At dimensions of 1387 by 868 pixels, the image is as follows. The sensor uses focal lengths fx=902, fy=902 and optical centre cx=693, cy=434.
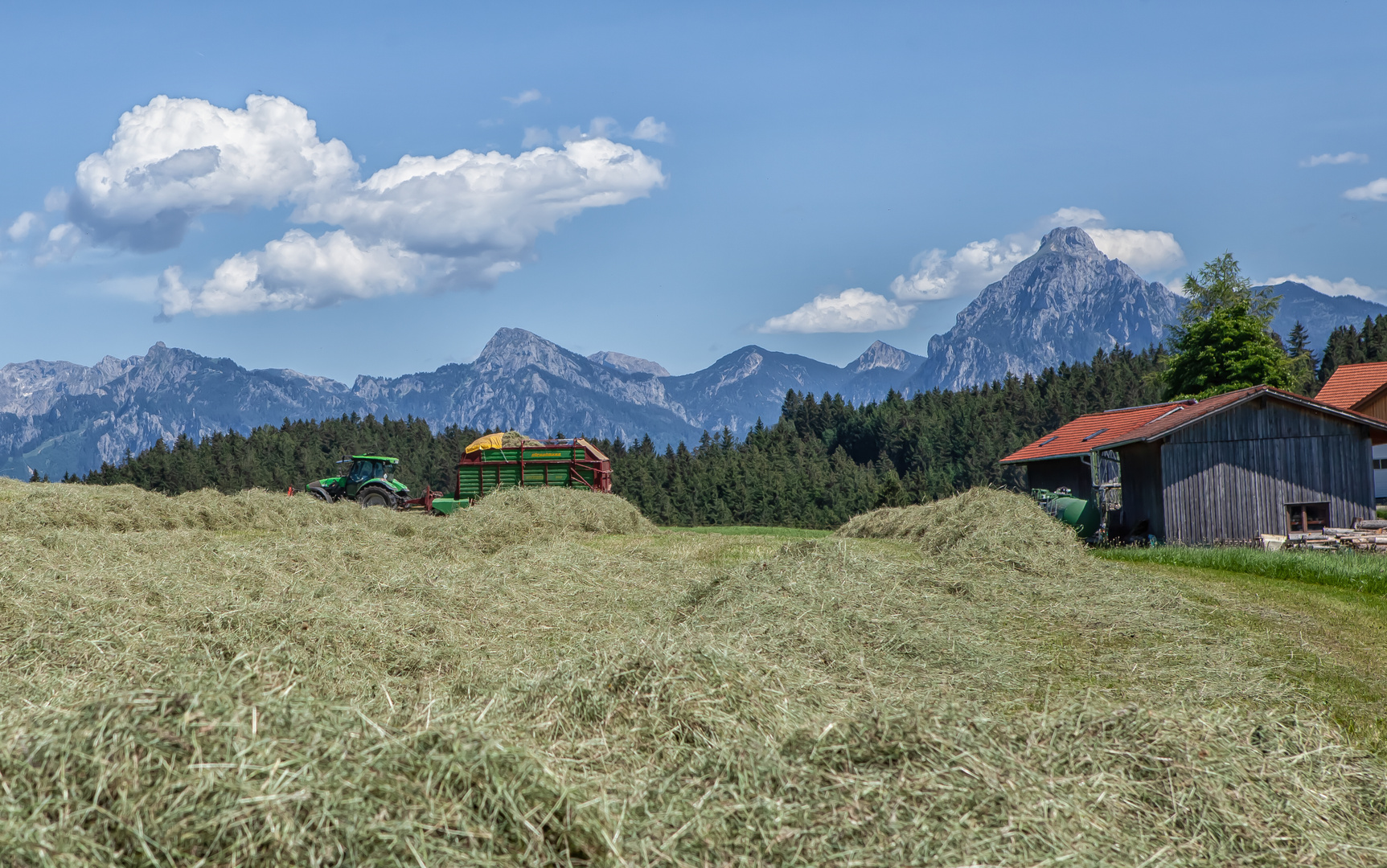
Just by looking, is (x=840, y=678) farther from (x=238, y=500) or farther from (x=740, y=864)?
(x=238, y=500)

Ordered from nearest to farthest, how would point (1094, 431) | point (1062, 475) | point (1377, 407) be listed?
point (1094, 431) → point (1062, 475) → point (1377, 407)

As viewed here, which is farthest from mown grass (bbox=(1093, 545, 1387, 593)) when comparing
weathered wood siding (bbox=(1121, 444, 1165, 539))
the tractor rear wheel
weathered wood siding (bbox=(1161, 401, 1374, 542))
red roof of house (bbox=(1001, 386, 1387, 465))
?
the tractor rear wheel

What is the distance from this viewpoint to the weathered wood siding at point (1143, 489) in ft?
76.9

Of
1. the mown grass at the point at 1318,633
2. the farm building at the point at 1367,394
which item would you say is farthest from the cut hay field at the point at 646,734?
the farm building at the point at 1367,394

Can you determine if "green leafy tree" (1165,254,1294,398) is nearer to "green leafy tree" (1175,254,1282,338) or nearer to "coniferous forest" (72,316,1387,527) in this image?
"green leafy tree" (1175,254,1282,338)

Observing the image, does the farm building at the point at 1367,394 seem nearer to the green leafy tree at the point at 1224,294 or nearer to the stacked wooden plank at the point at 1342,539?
the green leafy tree at the point at 1224,294

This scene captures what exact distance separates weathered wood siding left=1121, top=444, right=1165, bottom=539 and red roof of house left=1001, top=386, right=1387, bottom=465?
1.97ft

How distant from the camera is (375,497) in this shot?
2931 centimetres

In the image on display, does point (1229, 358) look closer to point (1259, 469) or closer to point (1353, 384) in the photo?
point (1353, 384)

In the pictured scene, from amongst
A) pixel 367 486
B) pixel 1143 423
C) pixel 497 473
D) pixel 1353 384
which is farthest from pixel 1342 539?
pixel 1353 384

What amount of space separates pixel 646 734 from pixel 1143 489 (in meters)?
23.5

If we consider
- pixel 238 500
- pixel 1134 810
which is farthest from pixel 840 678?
pixel 238 500

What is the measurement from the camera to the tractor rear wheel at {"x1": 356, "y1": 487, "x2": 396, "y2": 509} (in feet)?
95.9

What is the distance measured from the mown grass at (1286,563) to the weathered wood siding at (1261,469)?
14.7 feet
